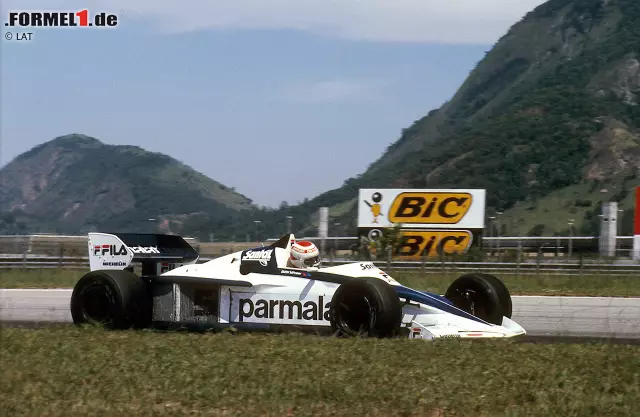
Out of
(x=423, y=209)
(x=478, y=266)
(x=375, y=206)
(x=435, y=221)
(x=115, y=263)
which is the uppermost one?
(x=375, y=206)

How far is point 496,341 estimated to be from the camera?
1072 cm

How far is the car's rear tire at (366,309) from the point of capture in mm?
10609

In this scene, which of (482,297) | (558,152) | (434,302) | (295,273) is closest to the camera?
(434,302)

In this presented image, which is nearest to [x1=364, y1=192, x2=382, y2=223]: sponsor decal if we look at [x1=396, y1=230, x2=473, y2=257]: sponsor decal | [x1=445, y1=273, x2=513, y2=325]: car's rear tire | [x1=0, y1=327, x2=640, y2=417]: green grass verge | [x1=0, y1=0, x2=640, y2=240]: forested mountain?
[x1=396, y1=230, x2=473, y2=257]: sponsor decal

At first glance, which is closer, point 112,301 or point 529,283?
point 112,301

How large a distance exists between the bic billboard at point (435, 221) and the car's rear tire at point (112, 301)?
3558cm

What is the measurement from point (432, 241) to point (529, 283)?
23.8 metres

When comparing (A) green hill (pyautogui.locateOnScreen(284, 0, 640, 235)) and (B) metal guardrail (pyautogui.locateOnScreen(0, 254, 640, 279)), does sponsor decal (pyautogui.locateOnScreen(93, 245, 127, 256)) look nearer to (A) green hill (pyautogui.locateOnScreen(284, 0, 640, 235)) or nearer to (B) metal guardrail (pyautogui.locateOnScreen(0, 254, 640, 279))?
(B) metal guardrail (pyautogui.locateOnScreen(0, 254, 640, 279))

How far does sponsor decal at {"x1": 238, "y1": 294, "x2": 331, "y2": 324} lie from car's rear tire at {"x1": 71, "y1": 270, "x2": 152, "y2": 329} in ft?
4.12

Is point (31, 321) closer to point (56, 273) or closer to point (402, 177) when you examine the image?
point (56, 273)

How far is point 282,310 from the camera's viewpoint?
1159 centimetres

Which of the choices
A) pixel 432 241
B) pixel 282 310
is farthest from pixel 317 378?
pixel 432 241

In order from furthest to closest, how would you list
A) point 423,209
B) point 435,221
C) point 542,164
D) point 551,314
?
point 542,164 < point 423,209 < point 435,221 < point 551,314

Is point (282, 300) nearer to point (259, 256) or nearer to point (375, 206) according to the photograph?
point (259, 256)
